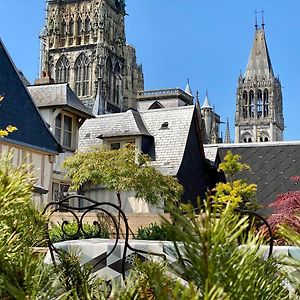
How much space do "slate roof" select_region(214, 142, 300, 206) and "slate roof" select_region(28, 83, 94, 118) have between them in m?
6.69

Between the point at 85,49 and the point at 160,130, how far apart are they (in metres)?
64.0

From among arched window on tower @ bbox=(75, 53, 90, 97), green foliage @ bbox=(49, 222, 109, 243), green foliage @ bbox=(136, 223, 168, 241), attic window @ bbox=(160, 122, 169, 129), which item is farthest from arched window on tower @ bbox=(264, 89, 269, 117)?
green foliage @ bbox=(49, 222, 109, 243)

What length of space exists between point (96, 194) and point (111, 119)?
547 centimetres

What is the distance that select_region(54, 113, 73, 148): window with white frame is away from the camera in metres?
22.0

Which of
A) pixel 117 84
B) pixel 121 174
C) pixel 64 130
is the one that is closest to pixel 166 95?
pixel 117 84

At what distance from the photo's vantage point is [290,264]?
1.24 metres

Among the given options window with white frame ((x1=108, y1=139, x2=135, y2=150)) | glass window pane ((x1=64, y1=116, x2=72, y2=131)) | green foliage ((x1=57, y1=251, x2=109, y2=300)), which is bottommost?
green foliage ((x1=57, y1=251, x2=109, y2=300))

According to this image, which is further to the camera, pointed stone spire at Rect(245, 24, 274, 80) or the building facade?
pointed stone spire at Rect(245, 24, 274, 80)

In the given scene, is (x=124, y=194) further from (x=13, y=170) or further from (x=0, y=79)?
(x=13, y=170)

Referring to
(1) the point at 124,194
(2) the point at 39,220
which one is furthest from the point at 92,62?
(2) the point at 39,220

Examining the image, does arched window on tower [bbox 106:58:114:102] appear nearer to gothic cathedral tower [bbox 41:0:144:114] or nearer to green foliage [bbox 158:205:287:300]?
gothic cathedral tower [bbox 41:0:144:114]

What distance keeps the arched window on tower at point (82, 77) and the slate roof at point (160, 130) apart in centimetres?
5968

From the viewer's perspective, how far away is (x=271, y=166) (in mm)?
24188

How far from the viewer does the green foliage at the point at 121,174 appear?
18344 mm
